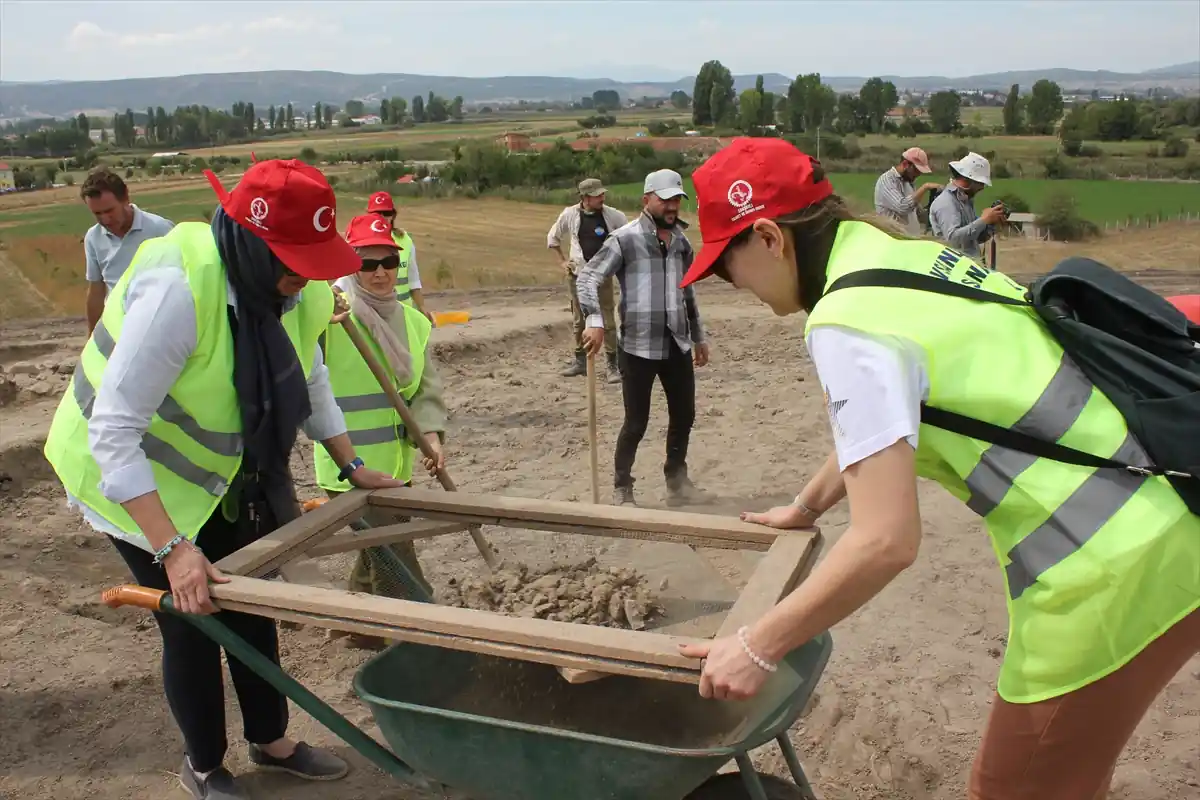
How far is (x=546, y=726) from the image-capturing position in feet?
8.75

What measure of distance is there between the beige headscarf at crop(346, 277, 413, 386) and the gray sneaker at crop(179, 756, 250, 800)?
5.59ft

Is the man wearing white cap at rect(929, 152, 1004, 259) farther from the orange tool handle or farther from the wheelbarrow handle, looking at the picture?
the orange tool handle

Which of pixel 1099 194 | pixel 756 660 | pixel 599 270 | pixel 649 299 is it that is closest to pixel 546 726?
pixel 756 660

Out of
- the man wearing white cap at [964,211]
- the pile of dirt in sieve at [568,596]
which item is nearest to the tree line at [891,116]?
the man wearing white cap at [964,211]

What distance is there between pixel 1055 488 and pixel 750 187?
78 cm

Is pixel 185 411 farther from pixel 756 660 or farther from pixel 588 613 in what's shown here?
pixel 756 660

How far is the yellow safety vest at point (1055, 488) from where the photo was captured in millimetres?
1822

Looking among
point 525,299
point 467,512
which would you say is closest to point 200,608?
point 467,512

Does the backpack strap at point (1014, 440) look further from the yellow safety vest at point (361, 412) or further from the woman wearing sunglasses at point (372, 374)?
the yellow safety vest at point (361, 412)

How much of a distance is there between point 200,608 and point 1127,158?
4777 centimetres

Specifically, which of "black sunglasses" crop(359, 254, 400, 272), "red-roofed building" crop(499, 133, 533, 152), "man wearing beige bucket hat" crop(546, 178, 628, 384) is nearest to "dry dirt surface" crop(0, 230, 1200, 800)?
"black sunglasses" crop(359, 254, 400, 272)

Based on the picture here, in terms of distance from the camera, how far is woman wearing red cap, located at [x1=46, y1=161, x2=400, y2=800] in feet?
8.27

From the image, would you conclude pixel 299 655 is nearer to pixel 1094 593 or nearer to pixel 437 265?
pixel 1094 593

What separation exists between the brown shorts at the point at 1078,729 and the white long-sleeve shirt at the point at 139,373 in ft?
6.68
